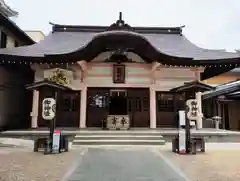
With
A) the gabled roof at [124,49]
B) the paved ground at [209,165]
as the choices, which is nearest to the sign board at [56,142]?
the paved ground at [209,165]

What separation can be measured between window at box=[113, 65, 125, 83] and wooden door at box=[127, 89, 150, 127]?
84cm

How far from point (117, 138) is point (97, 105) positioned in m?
3.73

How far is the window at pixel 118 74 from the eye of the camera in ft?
42.9

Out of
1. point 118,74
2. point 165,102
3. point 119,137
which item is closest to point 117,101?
point 118,74

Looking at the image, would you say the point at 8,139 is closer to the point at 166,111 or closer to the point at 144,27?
the point at 166,111

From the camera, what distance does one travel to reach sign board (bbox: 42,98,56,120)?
26.6 ft

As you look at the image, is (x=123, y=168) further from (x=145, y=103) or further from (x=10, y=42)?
(x=10, y=42)

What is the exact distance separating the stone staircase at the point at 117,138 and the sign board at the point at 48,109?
1979mm

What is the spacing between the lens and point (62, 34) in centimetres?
1666

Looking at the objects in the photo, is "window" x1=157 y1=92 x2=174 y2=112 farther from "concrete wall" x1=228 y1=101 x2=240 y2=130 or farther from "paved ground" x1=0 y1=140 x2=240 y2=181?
"concrete wall" x1=228 y1=101 x2=240 y2=130

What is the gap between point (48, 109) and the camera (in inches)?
320

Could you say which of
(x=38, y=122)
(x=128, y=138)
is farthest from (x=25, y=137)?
(x=128, y=138)

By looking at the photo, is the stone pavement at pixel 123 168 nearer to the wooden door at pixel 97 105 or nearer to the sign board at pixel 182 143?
the sign board at pixel 182 143

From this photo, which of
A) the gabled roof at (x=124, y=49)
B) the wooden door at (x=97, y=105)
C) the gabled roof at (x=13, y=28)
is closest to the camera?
the gabled roof at (x=124, y=49)
